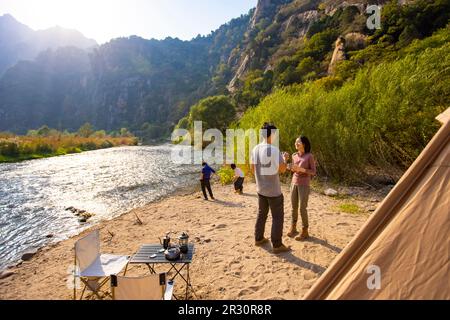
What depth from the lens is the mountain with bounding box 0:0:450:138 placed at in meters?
41.6

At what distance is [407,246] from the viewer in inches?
77.0

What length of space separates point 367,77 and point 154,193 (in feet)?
35.6

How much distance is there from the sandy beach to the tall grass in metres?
1.74

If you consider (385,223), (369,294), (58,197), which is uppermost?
(385,223)

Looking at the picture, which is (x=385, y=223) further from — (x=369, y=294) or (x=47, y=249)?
(x=47, y=249)

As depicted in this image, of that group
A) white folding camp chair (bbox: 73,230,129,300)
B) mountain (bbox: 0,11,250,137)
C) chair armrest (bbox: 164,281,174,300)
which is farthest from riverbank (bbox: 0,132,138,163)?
mountain (bbox: 0,11,250,137)

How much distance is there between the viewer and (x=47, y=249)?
707cm

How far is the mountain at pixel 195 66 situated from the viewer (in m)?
41.6

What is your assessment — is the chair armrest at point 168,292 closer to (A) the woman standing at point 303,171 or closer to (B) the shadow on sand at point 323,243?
(A) the woman standing at point 303,171

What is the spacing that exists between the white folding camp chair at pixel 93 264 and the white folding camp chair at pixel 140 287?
0.97 meters

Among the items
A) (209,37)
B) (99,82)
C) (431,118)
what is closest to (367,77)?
(431,118)

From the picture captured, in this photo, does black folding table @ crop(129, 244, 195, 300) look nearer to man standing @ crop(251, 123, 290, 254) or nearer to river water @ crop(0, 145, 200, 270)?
man standing @ crop(251, 123, 290, 254)

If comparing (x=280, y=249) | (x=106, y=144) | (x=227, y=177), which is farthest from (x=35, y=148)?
(x=280, y=249)

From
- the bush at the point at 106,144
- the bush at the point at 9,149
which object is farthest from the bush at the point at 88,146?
the bush at the point at 9,149
